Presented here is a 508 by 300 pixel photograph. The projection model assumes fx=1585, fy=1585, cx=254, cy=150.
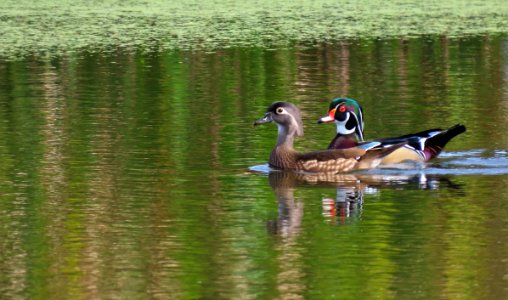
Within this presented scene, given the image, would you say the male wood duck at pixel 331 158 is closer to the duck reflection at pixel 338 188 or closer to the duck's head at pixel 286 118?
the duck reflection at pixel 338 188

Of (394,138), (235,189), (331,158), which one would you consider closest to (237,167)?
(331,158)

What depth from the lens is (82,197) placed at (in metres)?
12.9

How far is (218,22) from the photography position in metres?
29.9

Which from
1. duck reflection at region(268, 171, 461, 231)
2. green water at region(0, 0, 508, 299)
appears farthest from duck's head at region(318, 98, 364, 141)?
duck reflection at region(268, 171, 461, 231)

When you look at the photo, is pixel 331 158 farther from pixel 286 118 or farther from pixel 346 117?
pixel 346 117

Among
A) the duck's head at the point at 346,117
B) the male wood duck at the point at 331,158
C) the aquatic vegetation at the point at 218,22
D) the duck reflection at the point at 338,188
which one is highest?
the aquatic vegetation at the point at 218,22

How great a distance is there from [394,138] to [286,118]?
3.70ft

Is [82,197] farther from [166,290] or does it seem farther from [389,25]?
[389,25]

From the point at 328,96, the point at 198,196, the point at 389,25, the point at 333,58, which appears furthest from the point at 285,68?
the point at 198,196

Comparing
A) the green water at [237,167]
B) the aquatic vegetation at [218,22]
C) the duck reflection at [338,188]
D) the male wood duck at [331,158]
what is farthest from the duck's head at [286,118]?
the aquatic vegetation at [218,22]

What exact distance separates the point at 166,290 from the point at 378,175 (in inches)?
213

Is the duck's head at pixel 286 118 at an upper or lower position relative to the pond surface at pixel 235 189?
upper

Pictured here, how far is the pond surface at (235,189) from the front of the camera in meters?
9.71

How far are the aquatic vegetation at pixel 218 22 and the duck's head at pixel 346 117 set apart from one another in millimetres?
10300
